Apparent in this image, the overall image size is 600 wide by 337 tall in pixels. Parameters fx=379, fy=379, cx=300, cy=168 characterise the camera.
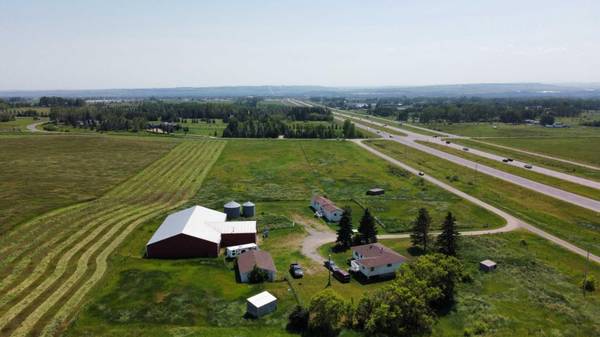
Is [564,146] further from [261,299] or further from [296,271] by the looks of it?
[261,299]

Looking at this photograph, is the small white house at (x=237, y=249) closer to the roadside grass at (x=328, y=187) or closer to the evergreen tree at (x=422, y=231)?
the roadside grass at (x=328, y=187)

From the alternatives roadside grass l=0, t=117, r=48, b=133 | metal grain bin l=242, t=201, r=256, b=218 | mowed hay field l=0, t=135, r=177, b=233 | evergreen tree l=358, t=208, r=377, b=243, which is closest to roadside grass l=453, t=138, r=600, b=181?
evergreen tree l=358, t=208, r=377, b=243

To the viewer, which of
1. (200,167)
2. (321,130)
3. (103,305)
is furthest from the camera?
(321,130)

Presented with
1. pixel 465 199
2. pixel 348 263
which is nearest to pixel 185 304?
pixel 348 263

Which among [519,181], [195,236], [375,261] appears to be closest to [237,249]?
[195,236]

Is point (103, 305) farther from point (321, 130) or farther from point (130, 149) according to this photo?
point (321, 130)

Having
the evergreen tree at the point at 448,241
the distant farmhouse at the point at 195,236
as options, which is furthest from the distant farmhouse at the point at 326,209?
the evergreen tree at the point at 448,241
